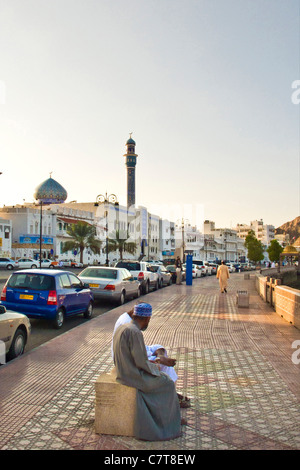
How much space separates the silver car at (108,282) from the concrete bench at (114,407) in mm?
12325

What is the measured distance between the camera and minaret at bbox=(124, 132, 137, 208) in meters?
103

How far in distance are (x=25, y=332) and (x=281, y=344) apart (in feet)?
16.6

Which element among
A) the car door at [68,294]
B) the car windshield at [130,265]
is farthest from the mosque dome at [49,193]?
the car door at [68,294]

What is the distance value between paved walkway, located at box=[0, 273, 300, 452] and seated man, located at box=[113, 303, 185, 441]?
12cm

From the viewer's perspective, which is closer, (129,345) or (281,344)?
(129,345)

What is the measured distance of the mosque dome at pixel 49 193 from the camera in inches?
3327

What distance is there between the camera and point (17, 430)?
4.72 m

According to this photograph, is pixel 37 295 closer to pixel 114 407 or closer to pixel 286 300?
pixel 286 300

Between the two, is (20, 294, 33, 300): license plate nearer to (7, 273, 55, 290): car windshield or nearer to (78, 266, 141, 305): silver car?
(7, 273, 55, 290): car windshield

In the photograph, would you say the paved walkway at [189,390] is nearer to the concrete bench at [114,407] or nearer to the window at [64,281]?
the concrete bench at [114,407]

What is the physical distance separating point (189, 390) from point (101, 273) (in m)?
11.6
